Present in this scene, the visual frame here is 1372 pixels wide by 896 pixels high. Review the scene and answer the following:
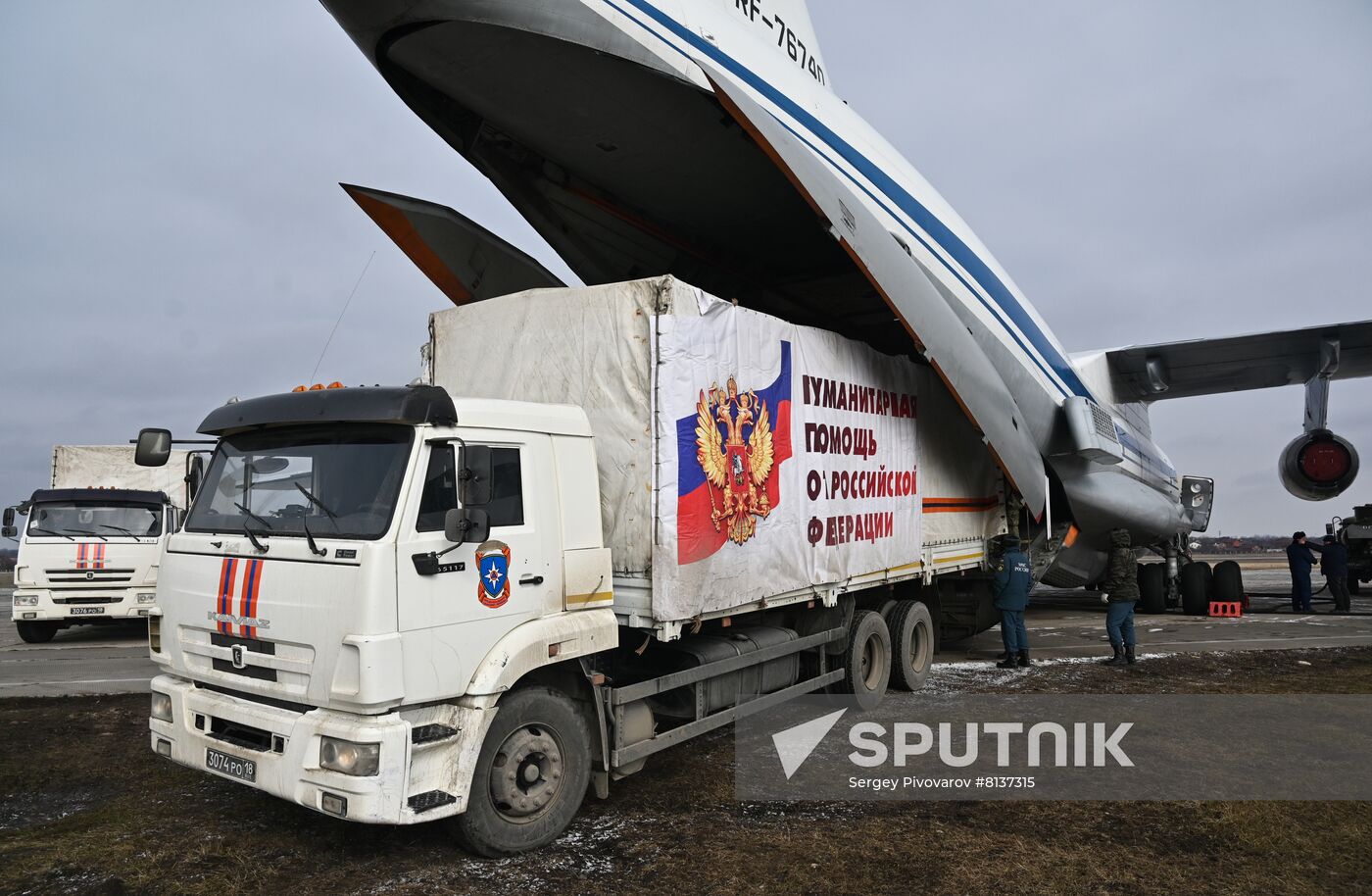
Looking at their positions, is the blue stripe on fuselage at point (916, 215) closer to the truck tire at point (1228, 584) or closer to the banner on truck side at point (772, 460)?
the banner on truck side at point (772, 460)

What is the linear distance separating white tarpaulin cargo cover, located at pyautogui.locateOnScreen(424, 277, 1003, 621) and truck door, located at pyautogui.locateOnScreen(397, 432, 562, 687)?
601mm

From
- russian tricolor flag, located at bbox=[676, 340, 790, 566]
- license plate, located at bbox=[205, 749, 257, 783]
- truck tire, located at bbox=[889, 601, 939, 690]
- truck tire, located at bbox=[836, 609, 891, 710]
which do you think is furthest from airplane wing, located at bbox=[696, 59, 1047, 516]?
license plate, located at bbox=[205, 749, 257, 783]

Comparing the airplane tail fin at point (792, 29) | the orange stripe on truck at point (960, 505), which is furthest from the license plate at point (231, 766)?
the airplane tail fin at point (792, 29)

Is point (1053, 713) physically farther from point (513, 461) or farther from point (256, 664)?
point (256, 664)

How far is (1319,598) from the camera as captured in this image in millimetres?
17906

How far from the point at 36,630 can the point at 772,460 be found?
1238cm

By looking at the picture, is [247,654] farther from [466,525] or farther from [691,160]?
[691,160]

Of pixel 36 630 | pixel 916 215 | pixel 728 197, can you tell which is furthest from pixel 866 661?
pixel 36 630

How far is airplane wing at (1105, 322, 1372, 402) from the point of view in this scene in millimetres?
13586

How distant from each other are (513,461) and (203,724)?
2.19 m

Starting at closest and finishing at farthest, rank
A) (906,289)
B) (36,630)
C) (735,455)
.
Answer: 1. (735,455)
2. (906,289)
3. (36,630)

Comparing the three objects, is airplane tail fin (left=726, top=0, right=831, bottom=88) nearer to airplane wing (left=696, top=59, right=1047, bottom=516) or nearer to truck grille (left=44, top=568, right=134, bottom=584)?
airplane wing (left=696, top=59, right=1047, bottom=516)

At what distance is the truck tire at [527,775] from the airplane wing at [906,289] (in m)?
4.45

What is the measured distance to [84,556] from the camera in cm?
1192
